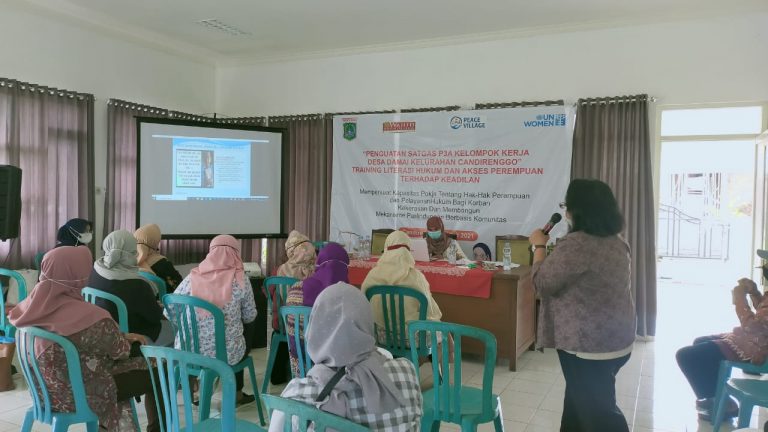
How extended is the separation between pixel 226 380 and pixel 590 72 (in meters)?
4.74

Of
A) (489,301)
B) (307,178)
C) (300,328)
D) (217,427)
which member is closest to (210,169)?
(307,178)

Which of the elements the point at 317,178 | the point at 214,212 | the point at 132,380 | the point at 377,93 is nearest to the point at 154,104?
the point at 214,212

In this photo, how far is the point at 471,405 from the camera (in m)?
2.38

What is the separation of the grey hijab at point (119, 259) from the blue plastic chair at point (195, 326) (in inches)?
11.1

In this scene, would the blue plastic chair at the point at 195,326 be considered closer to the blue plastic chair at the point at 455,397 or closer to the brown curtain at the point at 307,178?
the blue plastic chair at the point at 455,397

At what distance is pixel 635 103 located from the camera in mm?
5156

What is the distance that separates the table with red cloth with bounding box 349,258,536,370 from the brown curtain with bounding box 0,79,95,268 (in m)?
3.35

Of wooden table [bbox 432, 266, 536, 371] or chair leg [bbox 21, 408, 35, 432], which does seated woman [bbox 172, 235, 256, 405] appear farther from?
wooden table [bbox 432, 266, 536, 371]

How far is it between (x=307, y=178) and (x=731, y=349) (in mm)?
4677

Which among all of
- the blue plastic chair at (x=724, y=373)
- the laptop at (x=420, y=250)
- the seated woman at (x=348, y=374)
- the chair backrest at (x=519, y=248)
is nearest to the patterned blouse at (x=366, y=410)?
the seated woman at (x=348, y=374)

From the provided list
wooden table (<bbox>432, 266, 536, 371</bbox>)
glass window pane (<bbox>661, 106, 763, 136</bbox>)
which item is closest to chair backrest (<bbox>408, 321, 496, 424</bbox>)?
wooden table (<bbox>432, 266, 536, 371</bbox>)

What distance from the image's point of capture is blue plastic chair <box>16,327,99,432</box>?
7.07ft

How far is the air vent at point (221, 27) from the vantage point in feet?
18.2

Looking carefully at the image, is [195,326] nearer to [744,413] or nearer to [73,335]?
[73,335]
